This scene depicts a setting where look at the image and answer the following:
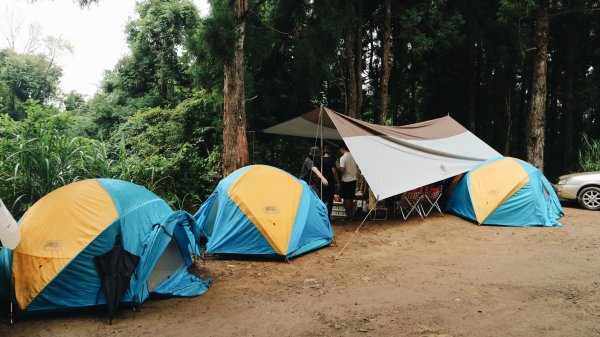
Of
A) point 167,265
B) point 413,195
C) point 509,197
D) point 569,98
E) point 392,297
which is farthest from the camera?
point 569,98

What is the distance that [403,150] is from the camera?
24.7ft

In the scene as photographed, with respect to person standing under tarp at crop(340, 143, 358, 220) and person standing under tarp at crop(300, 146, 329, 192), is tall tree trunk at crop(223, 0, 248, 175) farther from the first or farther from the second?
person standing under tarp at crop(340, 143, 358, 220)

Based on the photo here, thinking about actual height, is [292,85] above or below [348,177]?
above

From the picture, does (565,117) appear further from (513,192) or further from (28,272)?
(28,272)

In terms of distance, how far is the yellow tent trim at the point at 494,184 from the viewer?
7.02m

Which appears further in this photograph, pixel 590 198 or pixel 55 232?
pixel 590 198

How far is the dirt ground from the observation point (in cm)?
326

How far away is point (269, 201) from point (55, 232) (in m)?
2.48

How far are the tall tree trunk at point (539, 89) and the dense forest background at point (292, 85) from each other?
0.03 metres

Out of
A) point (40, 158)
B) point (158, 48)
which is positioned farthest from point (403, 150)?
point (158, 48)

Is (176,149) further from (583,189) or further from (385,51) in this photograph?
(583,189)

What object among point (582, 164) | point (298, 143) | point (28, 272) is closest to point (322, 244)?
point (28, 272)

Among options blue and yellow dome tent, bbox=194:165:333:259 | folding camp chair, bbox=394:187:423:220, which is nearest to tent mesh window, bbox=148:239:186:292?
blue and yellow dome tent, bbox=194:165:333:259

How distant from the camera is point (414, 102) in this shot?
1672 cm
